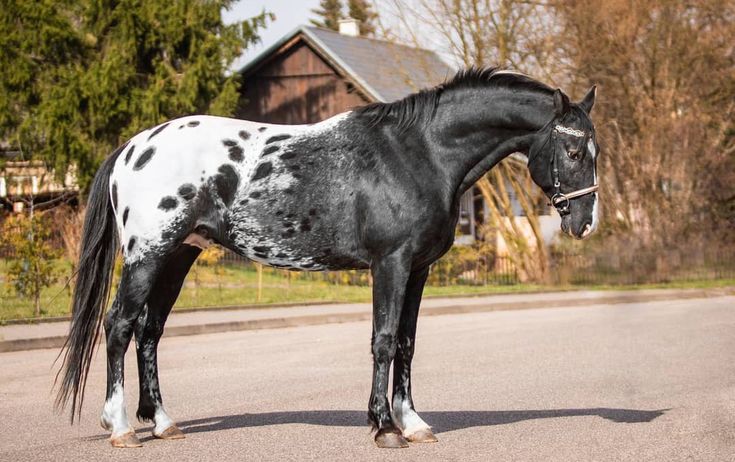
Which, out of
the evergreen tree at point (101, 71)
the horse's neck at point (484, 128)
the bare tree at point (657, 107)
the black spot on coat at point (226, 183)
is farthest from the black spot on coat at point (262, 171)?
the evergreen tree at point (101, 71)

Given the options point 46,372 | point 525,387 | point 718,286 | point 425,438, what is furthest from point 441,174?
point 718,286

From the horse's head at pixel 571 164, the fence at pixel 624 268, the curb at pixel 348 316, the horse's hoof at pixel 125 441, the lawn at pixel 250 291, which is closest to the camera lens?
the horse's hoof at pixel 125 441

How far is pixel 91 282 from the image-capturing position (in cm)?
732

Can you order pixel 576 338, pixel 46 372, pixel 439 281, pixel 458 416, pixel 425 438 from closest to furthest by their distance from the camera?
pixel 425 438, pixel 458 416, pixel 46 372, pixel 576 338, pixel 439 281

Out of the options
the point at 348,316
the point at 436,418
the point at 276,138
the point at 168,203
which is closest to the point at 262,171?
the point at 276,138

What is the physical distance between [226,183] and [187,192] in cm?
26

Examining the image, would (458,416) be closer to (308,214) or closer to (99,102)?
(308,214)

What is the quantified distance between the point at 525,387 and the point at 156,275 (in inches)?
158

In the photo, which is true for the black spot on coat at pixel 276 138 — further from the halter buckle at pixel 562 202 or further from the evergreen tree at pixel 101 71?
the evergreen tree at pixel 101 71

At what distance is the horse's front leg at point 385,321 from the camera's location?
683cm

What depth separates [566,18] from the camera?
2950 cm

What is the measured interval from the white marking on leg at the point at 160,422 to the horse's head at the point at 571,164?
288 cm

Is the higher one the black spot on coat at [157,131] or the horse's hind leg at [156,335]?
the black spot on coat at [157,131]

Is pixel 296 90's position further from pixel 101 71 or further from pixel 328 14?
pixel 328 14
